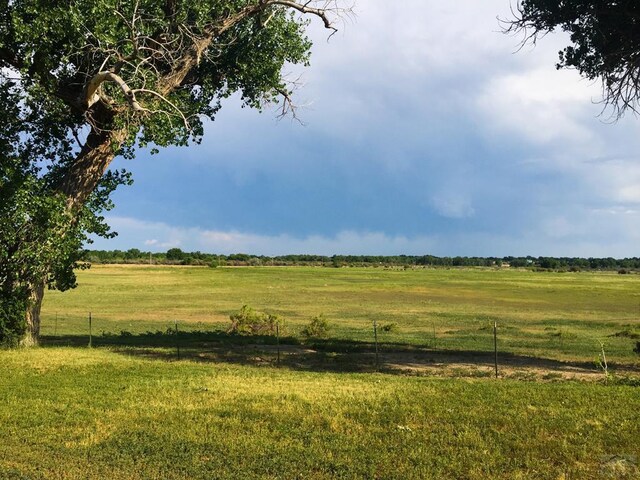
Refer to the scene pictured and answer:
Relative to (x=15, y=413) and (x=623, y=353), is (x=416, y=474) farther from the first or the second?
(x=623, y=353)

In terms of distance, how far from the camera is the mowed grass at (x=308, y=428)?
702cm

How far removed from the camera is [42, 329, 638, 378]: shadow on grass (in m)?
17.5

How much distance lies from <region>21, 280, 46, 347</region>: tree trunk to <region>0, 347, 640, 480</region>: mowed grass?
495 cm

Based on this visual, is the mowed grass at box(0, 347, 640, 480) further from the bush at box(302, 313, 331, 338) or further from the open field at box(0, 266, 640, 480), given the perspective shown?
the bush at box(302, 313, 331, 338)

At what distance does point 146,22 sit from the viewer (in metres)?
18.9

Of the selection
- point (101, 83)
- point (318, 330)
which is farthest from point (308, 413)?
point (318, 330)

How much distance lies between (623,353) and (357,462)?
802 inches

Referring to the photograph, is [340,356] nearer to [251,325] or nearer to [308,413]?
[308,413]

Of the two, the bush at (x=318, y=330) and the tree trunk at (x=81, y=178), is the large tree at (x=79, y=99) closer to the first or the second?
the tree trunk at (x=81, y=178)

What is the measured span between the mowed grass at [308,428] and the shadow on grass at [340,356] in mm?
3802

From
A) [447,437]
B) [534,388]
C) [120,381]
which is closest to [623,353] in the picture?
[534,388]

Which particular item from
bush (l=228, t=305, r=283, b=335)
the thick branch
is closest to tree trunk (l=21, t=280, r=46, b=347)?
the thick branch

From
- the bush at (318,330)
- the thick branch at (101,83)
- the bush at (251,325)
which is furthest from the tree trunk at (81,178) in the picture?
the bush at (318,330)

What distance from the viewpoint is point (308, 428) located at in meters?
8.91
